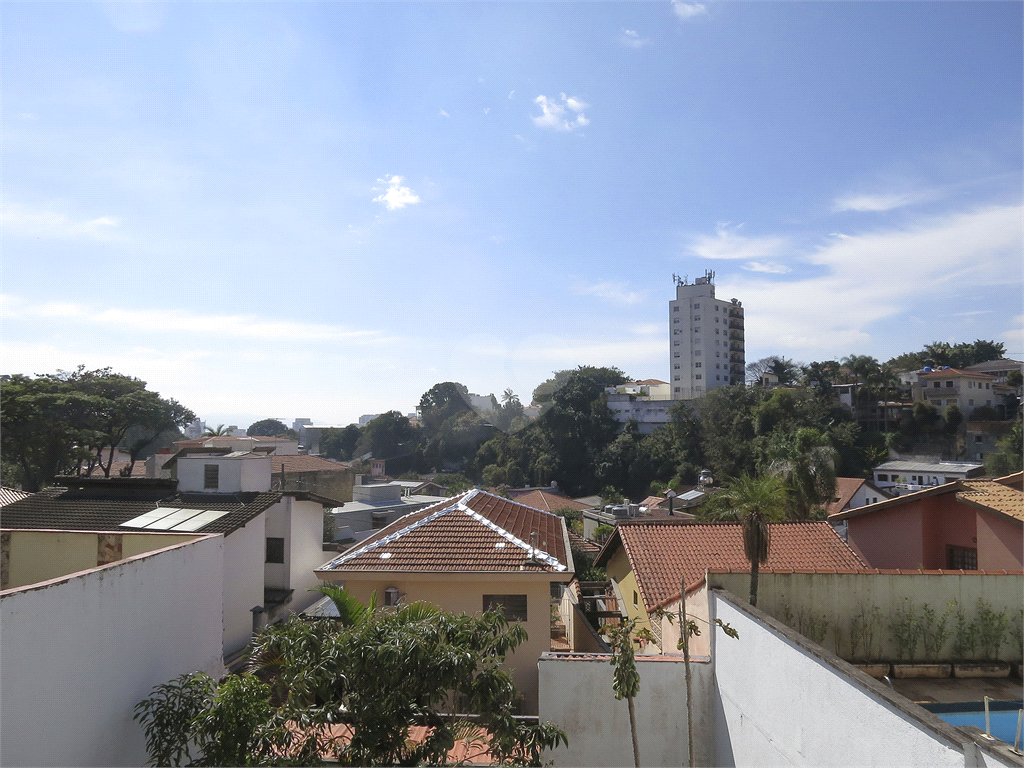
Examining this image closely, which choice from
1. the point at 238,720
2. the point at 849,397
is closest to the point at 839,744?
the point at 238,720

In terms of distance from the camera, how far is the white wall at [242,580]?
12.0 m

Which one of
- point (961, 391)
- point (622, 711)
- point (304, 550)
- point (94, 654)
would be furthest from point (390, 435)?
point (94, 654)

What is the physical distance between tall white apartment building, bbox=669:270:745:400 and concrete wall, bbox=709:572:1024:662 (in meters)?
64.2

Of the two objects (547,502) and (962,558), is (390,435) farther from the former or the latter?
(962,558)

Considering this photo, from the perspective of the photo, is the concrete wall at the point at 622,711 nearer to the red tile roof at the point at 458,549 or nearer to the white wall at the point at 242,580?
the red tile roof at the point at 458,549

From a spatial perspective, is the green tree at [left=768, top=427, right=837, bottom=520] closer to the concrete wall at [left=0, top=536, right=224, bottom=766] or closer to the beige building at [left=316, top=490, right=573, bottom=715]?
the beige building at [left=316, top=490, right=573, bottom=715]

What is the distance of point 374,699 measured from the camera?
4660mm

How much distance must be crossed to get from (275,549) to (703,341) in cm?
6353

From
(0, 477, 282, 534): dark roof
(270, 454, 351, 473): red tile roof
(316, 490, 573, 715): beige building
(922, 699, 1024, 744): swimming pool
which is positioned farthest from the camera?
(270, 454, 351, 473): red tile roof

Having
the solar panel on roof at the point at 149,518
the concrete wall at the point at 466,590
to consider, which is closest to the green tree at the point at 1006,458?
the concrete wall at the point at 466,590

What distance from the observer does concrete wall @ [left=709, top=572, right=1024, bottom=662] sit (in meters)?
7.43

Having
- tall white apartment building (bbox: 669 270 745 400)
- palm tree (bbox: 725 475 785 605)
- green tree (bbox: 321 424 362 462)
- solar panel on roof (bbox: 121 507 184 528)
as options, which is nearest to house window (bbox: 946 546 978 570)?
palm tree (bbox: 725 475 785 605)

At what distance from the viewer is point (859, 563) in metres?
12.1

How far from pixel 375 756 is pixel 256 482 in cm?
1354
